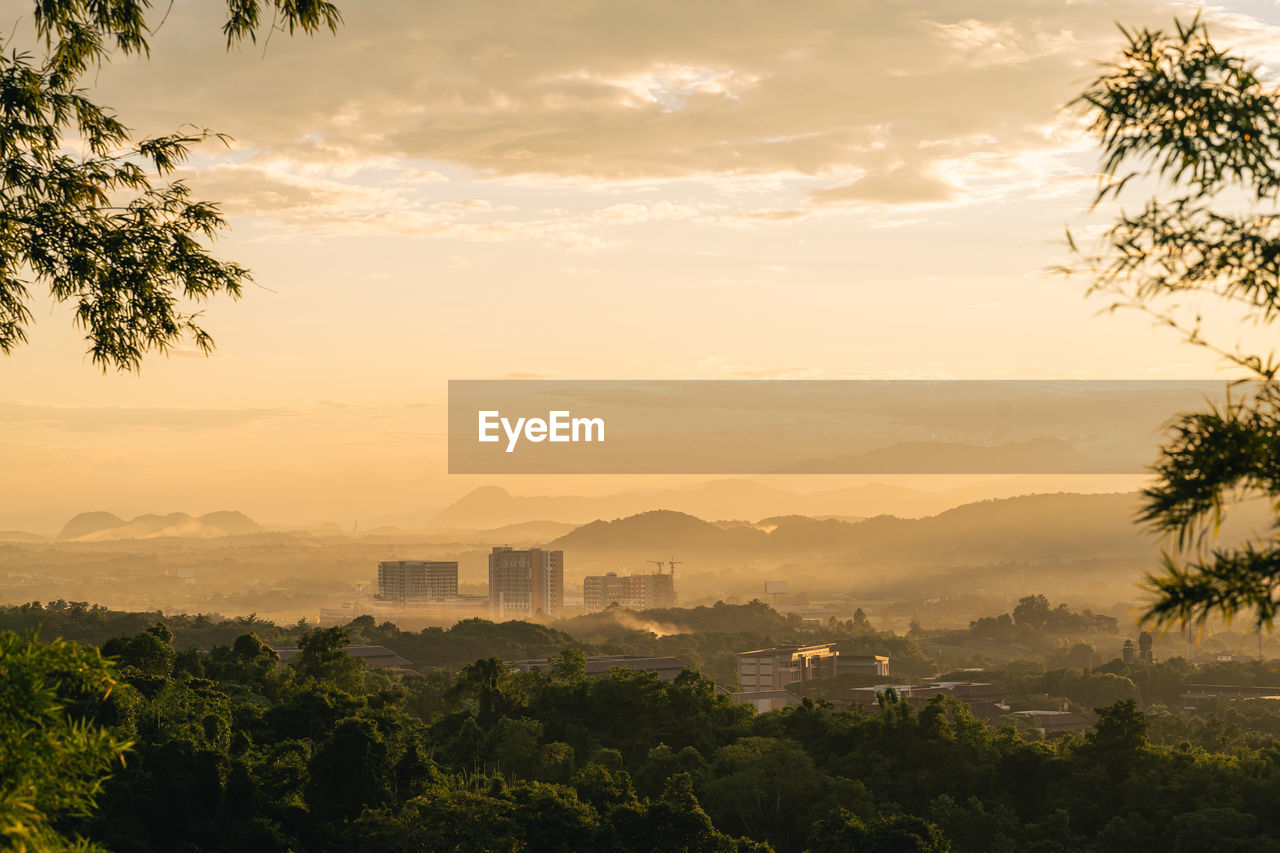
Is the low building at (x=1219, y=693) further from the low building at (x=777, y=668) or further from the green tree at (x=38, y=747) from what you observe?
the green tree at (x=38, y=747)

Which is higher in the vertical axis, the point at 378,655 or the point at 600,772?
the point at 600,772

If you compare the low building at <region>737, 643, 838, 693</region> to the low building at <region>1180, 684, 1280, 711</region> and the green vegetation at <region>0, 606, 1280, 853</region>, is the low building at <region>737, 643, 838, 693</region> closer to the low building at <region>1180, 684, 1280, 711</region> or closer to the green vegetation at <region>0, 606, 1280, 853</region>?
the low building at <region>1180, 684, 1280, 711</region>

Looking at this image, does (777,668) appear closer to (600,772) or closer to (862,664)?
(862,664)

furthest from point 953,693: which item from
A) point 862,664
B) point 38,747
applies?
point 38,747

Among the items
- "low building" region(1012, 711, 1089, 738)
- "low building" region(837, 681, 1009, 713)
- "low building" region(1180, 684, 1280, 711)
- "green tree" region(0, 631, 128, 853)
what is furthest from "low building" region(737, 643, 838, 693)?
"green tree" region(0, 631, 128, 853)

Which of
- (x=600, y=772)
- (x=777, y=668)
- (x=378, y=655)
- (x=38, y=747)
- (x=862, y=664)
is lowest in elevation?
(x=862, y=664)

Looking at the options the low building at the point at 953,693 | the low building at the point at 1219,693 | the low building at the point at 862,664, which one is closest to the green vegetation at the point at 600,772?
the low building at the point at 953,693
